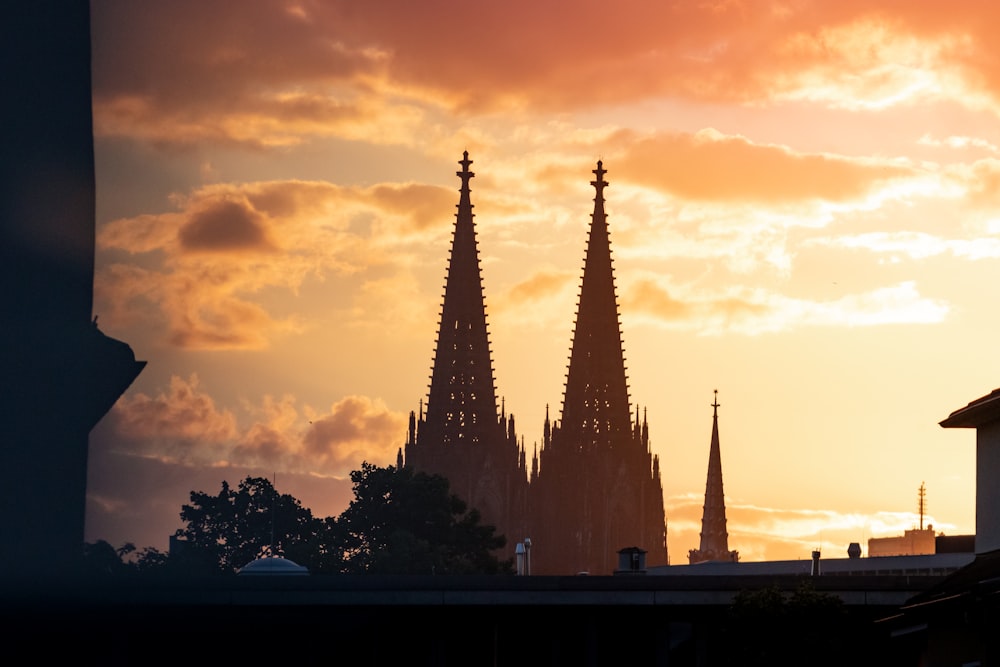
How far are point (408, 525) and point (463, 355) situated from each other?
129ft

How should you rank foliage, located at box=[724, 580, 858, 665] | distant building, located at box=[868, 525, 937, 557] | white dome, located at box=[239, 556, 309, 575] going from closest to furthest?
foliage, located at box=[724, 580, 858, 665] < white dome, located at box=[239, 556, 309, 575] < distant building, located at box=[868, 525, 937, 557]

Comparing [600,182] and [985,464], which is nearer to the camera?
[985,464]

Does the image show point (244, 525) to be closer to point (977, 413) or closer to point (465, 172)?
point (465, 172)

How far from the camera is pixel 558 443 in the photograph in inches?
6585

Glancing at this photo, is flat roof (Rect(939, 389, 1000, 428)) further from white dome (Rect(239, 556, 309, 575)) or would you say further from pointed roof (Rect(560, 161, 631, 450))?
pointed roof (Rect(560, 161, 631, 450))

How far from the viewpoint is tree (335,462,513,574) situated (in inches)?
4865

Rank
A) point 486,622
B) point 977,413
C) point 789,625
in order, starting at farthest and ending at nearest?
1. point 486,622
2. point 789,625
3. point 977,413

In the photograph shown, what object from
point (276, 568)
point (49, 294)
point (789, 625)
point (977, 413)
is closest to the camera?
point (49, 294)

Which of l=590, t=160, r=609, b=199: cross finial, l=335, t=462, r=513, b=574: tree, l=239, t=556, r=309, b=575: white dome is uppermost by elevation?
l=590, t=160, r=609, b=199: cross finial

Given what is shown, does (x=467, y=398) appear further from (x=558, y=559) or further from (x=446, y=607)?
(x=446, y=607)

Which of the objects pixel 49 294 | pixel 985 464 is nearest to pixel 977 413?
pixel 985 464

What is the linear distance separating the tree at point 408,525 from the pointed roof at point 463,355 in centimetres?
3005

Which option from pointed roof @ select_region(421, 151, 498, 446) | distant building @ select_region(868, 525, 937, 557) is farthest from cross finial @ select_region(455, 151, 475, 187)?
distant building @ select_region(868, 525, 937, 557)

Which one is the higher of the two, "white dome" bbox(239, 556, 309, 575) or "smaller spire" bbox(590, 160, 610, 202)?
"smaller spire" bbox(590, 160, 610, 202)
